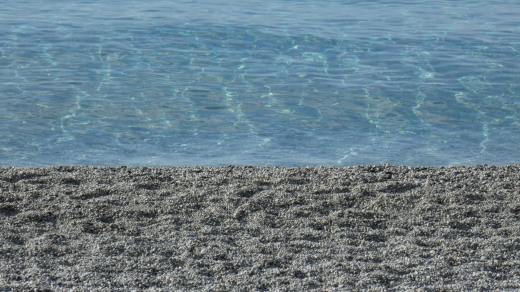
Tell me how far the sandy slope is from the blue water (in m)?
1.76

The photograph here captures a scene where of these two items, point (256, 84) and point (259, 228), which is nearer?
point (259, 228)

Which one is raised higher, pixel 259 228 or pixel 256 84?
pixel 259 228

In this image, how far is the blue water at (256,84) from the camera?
9.10m

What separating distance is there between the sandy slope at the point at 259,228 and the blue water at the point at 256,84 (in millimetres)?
1757

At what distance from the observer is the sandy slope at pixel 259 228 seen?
16.5ft

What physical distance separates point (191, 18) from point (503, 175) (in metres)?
7.94

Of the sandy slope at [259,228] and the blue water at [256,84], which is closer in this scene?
the sandy slope at [259,228]

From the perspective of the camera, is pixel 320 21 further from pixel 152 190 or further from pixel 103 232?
pixel 103 232

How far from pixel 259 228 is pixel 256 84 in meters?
5.28

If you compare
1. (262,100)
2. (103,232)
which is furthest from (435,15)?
(103,232)

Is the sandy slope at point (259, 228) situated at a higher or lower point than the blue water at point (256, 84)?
higher

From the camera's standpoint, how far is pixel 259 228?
19.5 feet

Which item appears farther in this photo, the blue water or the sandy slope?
the blue water

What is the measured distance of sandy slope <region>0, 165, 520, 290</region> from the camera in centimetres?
502
